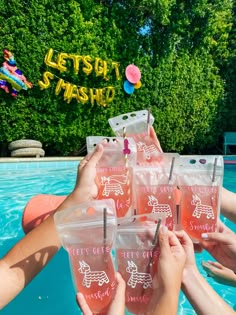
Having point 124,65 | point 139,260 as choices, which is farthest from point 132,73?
point 139,260

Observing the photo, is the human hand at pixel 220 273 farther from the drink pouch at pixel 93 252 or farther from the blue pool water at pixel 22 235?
the drink pouch at pixel 93 252

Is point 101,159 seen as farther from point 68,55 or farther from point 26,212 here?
point 68,55

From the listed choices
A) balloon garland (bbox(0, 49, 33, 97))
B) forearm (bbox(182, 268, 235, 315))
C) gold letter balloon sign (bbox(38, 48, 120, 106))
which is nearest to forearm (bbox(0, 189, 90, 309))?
forearm (bbox(182, 268, 235, 315))

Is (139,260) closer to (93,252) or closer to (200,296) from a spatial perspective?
(93,252)

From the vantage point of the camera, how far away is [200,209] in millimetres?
1170

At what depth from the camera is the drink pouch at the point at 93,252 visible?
3.14 feet

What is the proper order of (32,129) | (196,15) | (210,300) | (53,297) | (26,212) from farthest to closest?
(196,15) < (32,129) < (53,297) < (26,212) < (210,300)

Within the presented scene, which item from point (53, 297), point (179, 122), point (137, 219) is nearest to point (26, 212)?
point (53, 297)

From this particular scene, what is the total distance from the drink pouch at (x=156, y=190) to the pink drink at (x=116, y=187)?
3cm

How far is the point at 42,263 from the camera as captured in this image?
120cm

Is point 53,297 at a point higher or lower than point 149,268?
lower

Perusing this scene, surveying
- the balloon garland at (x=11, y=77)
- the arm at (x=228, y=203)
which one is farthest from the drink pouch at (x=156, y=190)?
the balloon garland at (x=11, y=77)

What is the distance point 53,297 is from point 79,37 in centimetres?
741

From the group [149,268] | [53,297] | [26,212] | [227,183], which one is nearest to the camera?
[149,268]
